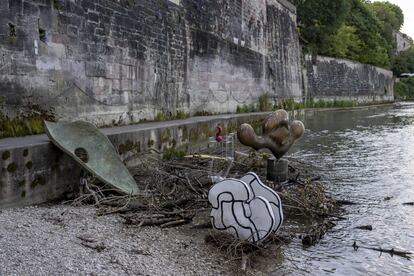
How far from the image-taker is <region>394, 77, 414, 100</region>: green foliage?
58.2 metres

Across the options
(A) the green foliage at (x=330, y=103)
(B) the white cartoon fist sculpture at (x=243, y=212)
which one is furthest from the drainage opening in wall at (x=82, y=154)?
(A) the green foliage at (x=330, y=103)

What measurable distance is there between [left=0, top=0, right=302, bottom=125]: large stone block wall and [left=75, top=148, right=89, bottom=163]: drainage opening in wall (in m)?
1.47

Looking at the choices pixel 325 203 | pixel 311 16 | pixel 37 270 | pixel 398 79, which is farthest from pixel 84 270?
pixel 398 79

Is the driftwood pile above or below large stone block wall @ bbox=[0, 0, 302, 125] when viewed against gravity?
below

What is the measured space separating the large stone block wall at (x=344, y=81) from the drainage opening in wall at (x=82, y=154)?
2436cm

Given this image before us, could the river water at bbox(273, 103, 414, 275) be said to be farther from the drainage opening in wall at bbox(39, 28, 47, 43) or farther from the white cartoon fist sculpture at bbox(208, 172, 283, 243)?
the drainage opening in wall at bbox(39, 28, 47, 43)

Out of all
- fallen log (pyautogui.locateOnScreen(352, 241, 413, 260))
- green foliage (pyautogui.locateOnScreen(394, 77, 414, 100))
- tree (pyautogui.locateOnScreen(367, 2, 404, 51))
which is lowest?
fallen log (pyautogui.locateOnScreen(352, 241, 413, 260))

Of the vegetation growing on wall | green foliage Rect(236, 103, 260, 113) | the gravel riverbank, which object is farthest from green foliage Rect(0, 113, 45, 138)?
green foliage Rect(236, 103, 260, 113)

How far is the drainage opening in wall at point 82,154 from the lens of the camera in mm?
6898

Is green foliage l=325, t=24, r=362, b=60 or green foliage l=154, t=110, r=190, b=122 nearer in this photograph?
green foliage l=154, t=110, r=190, b=122

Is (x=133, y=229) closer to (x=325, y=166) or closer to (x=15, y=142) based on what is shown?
(x=15, y=142)

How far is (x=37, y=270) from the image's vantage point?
12.7 ft

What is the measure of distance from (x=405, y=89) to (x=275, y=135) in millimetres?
56599

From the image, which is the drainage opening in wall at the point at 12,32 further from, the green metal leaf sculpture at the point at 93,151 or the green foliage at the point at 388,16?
the green foliage at the point at 388,16
